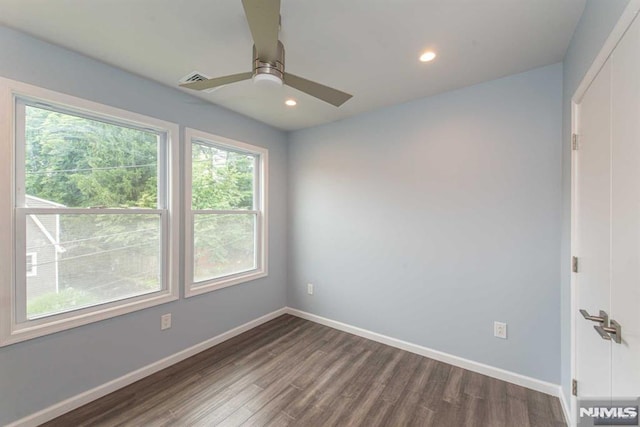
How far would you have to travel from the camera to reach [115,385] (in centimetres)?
207

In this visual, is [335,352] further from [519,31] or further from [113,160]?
[519,31]

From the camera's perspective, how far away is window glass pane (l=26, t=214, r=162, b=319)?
1.82 m

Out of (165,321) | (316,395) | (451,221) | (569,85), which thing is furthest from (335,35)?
(165,321)

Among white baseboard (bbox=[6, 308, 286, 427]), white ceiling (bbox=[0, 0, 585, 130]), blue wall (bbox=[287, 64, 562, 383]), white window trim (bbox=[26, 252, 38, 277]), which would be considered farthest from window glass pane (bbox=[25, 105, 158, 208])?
blue wall (bbox=[287, 64, 562, 383])

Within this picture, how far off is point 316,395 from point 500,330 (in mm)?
1627


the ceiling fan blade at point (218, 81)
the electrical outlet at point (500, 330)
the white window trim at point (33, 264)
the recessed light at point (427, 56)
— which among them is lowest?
the electrical outlet at point (500, 330)

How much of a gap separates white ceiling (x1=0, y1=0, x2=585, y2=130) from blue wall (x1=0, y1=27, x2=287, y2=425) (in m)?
0.13

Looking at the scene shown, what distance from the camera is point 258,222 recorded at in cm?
342

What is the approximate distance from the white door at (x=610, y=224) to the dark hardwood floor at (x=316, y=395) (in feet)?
2.06

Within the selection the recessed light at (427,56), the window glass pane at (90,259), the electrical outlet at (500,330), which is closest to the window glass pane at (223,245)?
the window glass pane at (90,259)

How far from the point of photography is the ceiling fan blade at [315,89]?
1493mm

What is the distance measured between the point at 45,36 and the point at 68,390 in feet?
7.86

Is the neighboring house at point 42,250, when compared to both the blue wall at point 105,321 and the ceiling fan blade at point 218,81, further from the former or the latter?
the ceiling fan blade at point 218,81
